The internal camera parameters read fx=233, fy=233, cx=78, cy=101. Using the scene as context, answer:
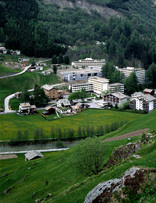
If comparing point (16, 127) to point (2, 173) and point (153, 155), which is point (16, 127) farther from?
point (153, 155)

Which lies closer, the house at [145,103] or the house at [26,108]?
the house at [26,108]

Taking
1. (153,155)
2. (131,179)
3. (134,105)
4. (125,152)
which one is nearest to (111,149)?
(125,152)

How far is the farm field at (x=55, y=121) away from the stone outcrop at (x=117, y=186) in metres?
41.6

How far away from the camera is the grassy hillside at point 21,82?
86488 mm

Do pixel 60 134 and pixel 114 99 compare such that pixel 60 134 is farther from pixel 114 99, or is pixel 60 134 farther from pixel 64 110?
pixel 114 99

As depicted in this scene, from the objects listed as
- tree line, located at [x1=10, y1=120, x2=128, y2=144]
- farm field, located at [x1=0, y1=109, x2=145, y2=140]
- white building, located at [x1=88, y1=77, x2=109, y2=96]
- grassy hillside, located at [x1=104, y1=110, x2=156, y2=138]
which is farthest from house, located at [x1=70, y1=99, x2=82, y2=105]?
grassy hillside, located at [x1=104, y1=110, x2=156, y2=138]

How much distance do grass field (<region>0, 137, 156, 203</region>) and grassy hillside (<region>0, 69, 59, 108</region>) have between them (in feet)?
148

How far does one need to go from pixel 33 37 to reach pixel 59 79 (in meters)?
41.4

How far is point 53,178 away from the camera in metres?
29.3

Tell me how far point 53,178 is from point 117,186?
53.2ft

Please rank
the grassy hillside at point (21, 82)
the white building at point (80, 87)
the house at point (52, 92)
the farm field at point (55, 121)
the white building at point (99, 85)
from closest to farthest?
the farm field at point (55, 121), the grassy hillside at point (21, 82), the house at point (52, 92), the white building at point (99, 85), the white building at point (80, 87)

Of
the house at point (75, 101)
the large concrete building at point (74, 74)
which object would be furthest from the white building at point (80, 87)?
the house at point (75, 101)

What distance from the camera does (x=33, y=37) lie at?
13688 centimetres

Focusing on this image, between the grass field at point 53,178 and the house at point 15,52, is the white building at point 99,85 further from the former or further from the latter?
the grass field at point 53,178
